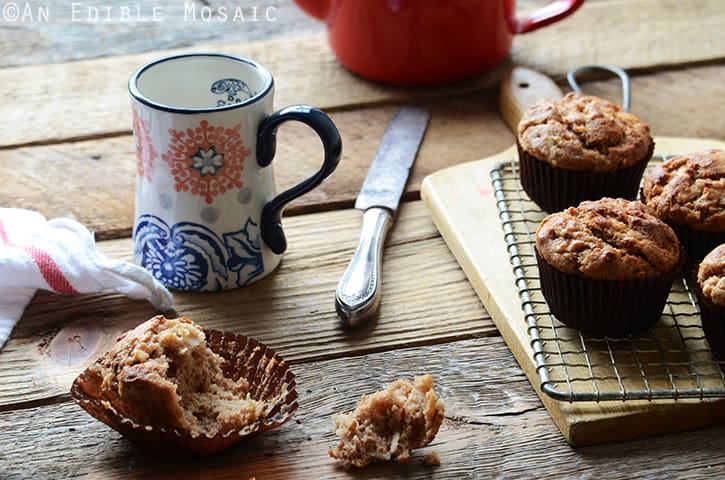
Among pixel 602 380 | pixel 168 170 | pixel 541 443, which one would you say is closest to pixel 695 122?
pixel 602 380

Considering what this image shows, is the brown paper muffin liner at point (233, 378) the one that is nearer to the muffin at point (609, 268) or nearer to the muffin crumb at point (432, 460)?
the muffin crumb at point (432, 460)

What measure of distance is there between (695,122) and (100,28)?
1.56 m

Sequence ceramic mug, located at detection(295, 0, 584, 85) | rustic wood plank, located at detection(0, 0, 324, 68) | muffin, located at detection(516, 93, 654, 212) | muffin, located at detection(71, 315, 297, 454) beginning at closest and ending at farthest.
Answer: muffin, located at detection(71, 315, 297, 454), muffin, located at detection(516, 93, 654, 212), ceramic mug, located at detection(295, 0, 584, 85), rustic wood plank, located at detection(0, 0, 324, 68)

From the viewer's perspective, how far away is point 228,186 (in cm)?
156

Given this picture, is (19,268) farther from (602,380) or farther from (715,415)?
(715,415)

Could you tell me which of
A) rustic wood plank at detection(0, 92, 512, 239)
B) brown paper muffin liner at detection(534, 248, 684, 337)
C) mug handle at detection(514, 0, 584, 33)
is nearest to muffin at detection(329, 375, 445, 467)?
brown paper muffin liner at detection(534, 248, 684, 337)

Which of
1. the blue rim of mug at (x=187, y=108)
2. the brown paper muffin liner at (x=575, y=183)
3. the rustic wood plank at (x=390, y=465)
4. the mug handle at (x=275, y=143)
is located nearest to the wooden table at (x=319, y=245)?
the rustic wood plank at (x=390, y=465)

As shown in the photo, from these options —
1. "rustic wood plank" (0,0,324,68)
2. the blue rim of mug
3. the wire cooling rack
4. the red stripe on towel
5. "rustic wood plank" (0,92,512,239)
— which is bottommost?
"rustic wood plank" (0,0,324,68)

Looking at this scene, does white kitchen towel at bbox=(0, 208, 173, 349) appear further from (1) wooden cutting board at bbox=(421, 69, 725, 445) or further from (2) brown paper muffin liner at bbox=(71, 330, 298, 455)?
(1) wooden cutting board at bbox=(421, 69, 725, 445)

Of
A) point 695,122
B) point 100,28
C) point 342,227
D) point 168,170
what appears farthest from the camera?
point 100,28

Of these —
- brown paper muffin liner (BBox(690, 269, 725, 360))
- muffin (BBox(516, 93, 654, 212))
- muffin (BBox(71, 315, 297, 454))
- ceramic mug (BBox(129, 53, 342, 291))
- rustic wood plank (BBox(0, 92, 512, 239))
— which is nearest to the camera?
muffin (BBox(71, 315, 297, 454))

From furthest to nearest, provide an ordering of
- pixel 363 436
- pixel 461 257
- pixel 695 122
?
pixel 695 122, pixel 461 257, pixel 363 436

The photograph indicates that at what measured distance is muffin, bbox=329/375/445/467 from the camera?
1.28 meters

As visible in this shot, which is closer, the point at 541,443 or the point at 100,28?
the point at 541,443
